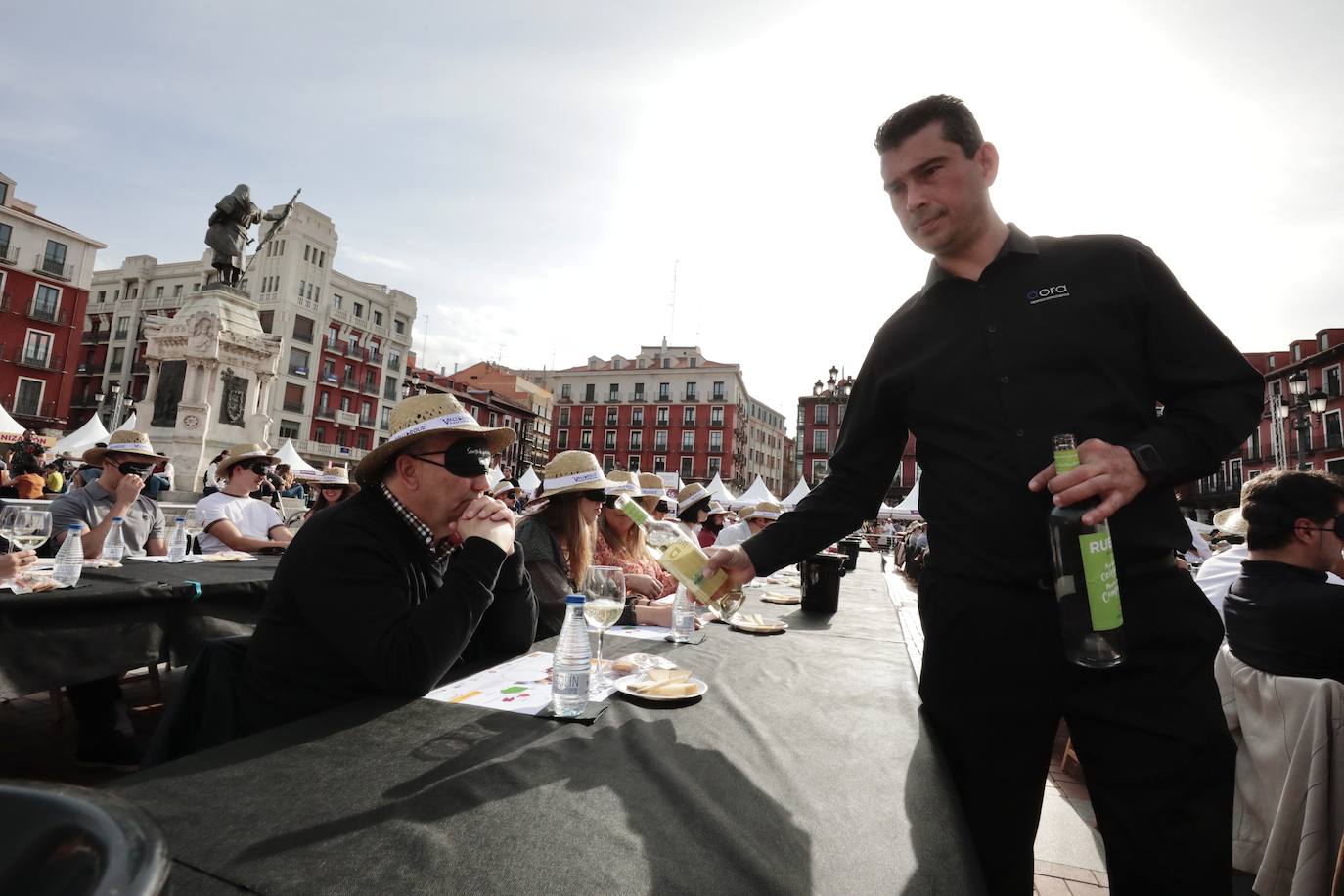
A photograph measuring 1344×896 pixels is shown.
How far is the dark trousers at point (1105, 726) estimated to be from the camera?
1.26m

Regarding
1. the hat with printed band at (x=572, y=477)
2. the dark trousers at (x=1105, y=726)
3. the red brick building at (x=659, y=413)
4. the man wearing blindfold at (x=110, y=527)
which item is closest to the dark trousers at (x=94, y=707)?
the man wearing blindfold at (x=110, y=527)

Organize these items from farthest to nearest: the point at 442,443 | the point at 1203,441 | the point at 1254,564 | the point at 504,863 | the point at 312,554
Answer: the point at 1254,564, the point at 442,443, the point at 312,554, the point at 1203,441, the point at 504,863

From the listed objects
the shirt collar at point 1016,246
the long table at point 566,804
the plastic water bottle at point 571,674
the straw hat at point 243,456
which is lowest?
the long table at point 566,804

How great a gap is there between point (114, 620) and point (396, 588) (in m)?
2.30

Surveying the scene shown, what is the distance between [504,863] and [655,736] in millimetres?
554

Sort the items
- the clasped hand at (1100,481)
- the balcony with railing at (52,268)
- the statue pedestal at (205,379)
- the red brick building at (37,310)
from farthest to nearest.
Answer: the balcony with railing at (52,268), the red brick building at (37,310), the statue pedestal at (205,379), the clasped hand at (1100,481)

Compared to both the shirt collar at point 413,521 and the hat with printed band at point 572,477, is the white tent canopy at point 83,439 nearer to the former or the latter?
the hat with printed band at point 572,477

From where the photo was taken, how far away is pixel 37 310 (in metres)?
31.5

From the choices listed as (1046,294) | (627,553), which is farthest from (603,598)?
(627,553)

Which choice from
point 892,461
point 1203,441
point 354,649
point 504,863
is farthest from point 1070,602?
point 354,649

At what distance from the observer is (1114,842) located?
1.32m

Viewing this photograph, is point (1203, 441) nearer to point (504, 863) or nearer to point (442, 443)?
point (504, 863)

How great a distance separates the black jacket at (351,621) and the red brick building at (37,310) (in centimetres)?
3969

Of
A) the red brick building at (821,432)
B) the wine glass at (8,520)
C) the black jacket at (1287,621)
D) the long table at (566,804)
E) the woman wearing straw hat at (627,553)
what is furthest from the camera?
the red brick building at (821,432)
